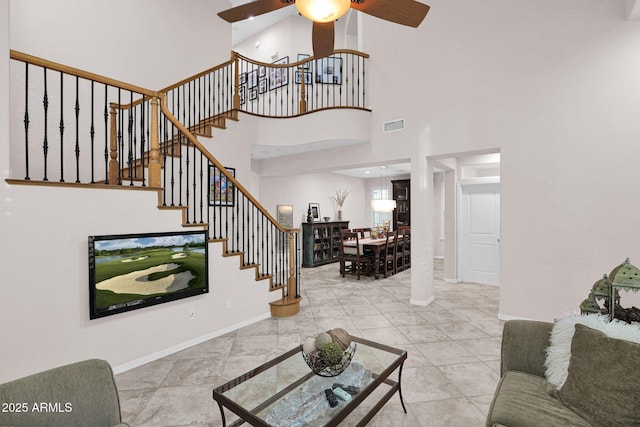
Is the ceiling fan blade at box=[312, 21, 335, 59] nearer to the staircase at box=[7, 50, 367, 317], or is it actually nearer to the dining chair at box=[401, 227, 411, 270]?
the staircase at box=[7, 50, 367, 317]

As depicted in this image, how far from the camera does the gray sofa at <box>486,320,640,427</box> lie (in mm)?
1391

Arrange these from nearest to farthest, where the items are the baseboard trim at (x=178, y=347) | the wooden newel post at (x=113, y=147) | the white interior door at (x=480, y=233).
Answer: the baseboard trim at (x=178, y=347) < the wooden newel post at (x=113, y=147) < the white interior door at (x=480, y=233)

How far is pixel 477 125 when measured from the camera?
4289 mm

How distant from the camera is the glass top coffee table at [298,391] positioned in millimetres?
1634

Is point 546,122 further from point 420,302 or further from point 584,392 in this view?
point 584,392

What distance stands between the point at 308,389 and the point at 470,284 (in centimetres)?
535

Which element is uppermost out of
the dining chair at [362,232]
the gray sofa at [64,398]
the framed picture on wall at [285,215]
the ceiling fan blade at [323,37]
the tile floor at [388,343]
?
the ceiling fan blade at [323,37]

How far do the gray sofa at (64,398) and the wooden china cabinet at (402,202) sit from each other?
9289 mm

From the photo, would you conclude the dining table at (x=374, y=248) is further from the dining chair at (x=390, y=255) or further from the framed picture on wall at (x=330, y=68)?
the framed picture on wall at (x=330, y=68)

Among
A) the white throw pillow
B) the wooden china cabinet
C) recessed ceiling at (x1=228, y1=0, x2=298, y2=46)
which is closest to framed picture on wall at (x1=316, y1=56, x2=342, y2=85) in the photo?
recessed ceiling at (x1=228, y1=0, x2=298, y2=46)

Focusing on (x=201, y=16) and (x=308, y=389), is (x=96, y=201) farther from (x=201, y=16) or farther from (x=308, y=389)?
(x=201, y=16)

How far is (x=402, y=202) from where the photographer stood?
1008cm

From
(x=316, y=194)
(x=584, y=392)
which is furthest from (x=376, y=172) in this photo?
(x=584, y=392)

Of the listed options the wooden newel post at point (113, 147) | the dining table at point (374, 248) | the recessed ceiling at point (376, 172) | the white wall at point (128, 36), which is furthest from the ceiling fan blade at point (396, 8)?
the recessed ceiling at point (376, 172)
